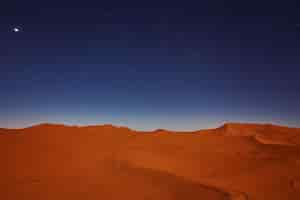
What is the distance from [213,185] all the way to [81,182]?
6.87 metres

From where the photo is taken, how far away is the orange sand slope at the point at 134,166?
15.1 m

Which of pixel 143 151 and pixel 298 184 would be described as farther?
pixel 143 151

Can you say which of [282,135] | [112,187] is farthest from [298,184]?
[282,135]

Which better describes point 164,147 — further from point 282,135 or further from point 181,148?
point 282,135

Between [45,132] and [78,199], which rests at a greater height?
[45,132]

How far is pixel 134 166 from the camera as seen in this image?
72.8ft

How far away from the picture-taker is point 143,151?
27.5 m

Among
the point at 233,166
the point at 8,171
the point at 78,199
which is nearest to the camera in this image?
the point at 78,199

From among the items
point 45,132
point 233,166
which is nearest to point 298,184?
point 233,166

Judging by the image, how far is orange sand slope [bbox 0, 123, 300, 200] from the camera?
15.1 meters

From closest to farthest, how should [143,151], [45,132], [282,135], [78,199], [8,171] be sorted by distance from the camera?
[78,199], [8,171], [143,151], [45,132], [282,135]

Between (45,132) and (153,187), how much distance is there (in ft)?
53.5

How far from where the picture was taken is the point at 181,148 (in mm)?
30141

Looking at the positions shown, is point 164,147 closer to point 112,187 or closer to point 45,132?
point 45,132
